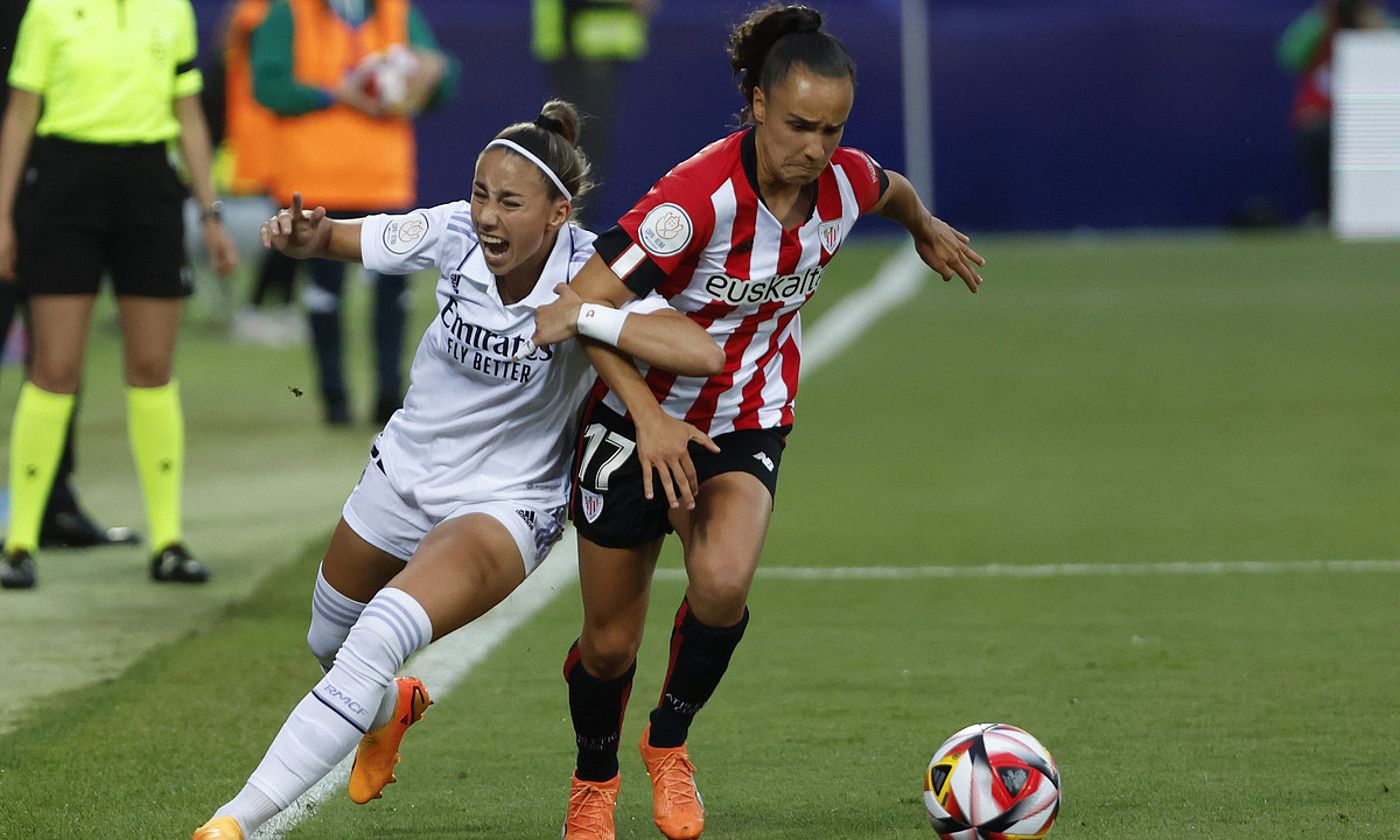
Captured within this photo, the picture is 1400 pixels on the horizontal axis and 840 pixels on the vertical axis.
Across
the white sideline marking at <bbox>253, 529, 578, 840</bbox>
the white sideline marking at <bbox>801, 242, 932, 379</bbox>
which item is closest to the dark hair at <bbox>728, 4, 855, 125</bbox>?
the white sideline marking at <bbox>253, 529, 578, 840</bbox>

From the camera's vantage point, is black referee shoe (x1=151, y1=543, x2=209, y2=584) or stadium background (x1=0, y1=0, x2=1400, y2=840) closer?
stadium background (x1=0, y1=0, x2=1400, y2=840)

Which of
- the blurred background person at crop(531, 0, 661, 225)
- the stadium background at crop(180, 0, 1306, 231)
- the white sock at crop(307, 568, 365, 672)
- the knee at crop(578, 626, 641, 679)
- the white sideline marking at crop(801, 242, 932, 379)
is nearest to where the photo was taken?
the knee at crop(578, 626, 641, 679)

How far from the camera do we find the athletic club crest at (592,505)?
4.73 meters

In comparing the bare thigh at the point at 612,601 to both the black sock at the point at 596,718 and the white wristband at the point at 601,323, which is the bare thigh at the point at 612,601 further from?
the white wristband at the point at 601,323

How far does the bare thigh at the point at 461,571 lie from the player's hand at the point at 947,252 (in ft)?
4.08

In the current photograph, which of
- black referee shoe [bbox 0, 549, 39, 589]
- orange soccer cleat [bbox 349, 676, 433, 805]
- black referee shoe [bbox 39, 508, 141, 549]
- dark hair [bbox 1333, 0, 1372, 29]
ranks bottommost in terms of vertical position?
dark hair [bbox 1333, 0, 1372, 29]

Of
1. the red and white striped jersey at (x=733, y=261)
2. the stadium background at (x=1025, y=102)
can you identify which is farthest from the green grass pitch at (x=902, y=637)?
the stadium background at (x=1025, y=102)

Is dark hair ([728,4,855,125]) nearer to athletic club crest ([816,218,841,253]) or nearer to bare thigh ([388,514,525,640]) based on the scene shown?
athletic club crest ([816,218,841,253])

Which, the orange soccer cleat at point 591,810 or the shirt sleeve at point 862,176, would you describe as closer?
the orange soccer cleat at point 591,810

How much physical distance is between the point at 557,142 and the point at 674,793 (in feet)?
4.63

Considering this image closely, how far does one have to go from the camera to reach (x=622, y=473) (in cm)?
472

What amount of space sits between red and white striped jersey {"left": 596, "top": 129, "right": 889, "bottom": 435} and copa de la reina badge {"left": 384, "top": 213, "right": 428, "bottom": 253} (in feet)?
1.68

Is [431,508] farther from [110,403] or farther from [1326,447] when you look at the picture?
[110,403]

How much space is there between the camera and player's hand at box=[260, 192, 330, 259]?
15.8 feet
